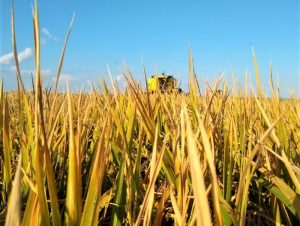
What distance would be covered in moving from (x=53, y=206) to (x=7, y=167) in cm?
31

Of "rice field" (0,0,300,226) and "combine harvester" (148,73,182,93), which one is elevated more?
"combine harvester" (148,73,182,93)

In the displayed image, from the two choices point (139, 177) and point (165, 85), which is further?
point (165, 85)

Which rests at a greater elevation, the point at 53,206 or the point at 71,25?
the point at 71,25

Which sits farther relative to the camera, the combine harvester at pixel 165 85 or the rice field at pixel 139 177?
the combine harvester at pixel 165 85

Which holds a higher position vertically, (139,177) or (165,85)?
(165,85)

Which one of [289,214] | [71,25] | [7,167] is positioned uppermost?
[71,25]

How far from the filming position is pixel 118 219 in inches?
20.9

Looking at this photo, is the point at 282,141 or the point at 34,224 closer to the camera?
the point at 34,224

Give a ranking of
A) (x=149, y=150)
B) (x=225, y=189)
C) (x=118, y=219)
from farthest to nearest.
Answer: (x=149, y=150)
(x=225, y=189)
(x=118, y=219)

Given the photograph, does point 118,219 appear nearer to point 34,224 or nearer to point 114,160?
point 34,224

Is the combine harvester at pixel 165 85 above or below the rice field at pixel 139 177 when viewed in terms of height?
above

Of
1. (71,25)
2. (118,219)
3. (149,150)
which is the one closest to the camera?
(71,25)

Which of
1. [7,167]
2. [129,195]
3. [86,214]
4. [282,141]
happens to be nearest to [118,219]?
[129,195]

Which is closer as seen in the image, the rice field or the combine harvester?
the rice field
